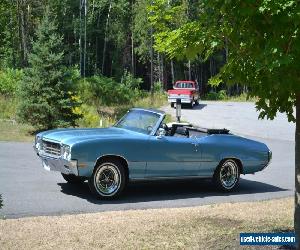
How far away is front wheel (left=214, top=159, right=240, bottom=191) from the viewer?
35.0 feet

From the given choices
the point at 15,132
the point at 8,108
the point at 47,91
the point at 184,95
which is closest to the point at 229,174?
the point at 47,91

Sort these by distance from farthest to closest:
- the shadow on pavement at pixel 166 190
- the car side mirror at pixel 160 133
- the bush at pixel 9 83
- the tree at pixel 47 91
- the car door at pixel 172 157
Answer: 1. the bush at pixel 9 83
2. the tree at pixel 47 91
3. the car side mirror at pixel 160 133
4. the car door at pixel 172 157
5. the shadow on pavement at pixel 166 190

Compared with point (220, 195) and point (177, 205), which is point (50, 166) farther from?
point (220, 195)

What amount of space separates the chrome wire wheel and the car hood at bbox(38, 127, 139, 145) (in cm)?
210

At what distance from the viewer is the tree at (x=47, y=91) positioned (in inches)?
791

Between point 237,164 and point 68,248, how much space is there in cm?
589

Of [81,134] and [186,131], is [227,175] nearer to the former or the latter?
[186,131]

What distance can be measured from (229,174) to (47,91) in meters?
11.1

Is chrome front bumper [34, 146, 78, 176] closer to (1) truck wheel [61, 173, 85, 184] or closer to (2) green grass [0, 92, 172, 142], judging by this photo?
(1) truck wheel [61, 173, 85, 184]

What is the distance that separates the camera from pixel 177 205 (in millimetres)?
9141

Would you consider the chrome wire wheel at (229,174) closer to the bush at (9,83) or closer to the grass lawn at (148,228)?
the grass lawn at (148,228)

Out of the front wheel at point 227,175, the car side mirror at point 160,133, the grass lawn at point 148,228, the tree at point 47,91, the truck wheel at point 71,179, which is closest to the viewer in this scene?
the grass lawn at point 148,228

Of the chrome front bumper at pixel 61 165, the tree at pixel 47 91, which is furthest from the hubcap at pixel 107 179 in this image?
the tree at pixel 47 91

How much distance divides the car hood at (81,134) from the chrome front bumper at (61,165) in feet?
1.06
